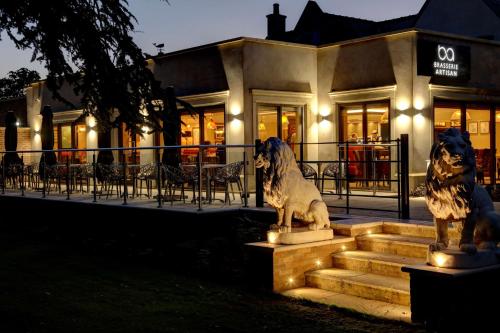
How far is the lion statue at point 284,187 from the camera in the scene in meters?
8.05

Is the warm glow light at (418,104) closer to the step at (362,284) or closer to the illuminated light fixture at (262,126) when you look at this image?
the illuminated light fixture at (262,126)

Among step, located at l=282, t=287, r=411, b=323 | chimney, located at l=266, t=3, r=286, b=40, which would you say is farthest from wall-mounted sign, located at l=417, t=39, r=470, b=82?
chimney, located at l=266, t=3, r=286, b=40

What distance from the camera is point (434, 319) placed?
611 centimetres

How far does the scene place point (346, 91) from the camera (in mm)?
16359

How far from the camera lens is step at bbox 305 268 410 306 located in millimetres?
6988

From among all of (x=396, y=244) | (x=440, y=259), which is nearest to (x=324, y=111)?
(x=396, y=244)

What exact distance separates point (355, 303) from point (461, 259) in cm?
141

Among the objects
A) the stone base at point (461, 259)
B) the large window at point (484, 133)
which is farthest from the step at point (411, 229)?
the large window at point (484, 133)

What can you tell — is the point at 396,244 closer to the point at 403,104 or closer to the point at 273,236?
the point at 273,236

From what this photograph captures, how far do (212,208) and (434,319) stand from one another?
5541mm

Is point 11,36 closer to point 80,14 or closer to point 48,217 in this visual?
point 80,14

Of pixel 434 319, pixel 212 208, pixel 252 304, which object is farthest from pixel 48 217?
pixel 434 319

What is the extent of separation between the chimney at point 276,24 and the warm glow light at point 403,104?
19433 millimetres

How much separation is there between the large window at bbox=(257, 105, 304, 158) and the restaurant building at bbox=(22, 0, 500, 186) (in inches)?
1.0
